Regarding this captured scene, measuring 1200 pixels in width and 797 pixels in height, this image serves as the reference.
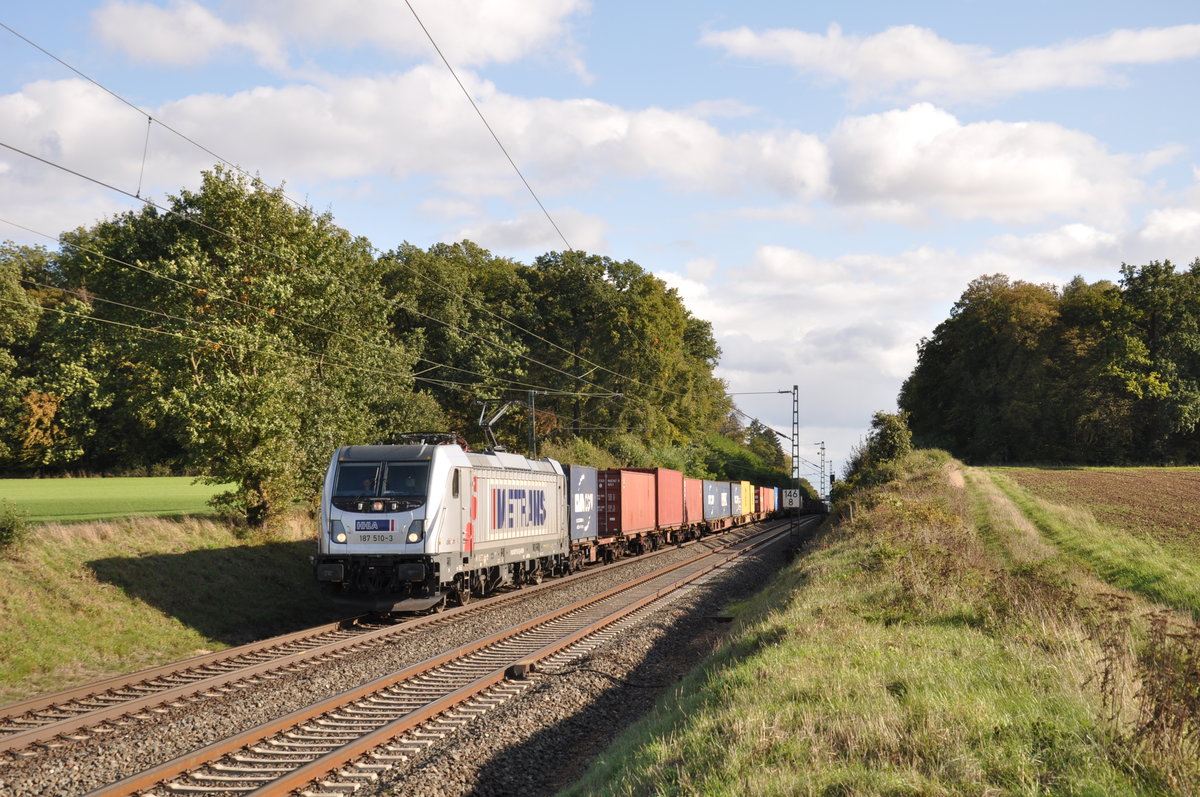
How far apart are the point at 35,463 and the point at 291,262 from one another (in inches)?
1464

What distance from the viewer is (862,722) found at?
681 cm

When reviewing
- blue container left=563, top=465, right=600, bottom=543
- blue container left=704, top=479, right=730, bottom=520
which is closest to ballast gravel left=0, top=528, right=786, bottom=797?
blue container left=563, top=465, right=600, bottom=543

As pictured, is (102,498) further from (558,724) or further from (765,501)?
(765,501)

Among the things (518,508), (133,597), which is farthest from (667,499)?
(133,597)

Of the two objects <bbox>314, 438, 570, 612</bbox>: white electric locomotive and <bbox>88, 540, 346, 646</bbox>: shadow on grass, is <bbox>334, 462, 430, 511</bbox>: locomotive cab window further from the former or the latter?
<bbox>88, 540, 346, 646</bbox>: shadow on grass

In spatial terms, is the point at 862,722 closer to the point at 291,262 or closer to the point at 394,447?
the point at 394,447

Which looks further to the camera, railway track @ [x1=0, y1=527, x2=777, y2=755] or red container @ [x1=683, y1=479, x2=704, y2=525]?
red container @ [x1=683, y1=479, x2=704, y2=525]

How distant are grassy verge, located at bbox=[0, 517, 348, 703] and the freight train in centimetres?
286

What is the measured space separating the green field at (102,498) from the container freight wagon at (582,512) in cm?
975

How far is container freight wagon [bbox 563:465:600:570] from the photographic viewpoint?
27044 mm

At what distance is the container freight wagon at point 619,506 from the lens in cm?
3108

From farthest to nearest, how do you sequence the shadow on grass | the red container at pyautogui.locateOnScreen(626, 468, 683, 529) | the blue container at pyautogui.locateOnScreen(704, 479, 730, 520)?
the blue container at pyautogui.locateOnScreen(704, 479, 730, 520), the red container at pyautogui.locateOnScreen(626, 468, 683, 529), the shadow on grass

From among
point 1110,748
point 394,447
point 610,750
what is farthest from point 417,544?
point 1110,748

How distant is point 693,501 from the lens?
43.3 meters
